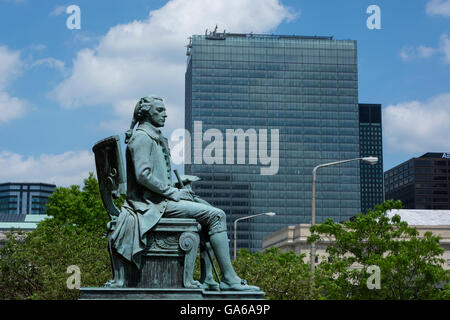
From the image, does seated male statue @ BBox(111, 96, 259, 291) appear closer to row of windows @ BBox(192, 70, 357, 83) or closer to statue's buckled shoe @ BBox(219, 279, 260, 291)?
statue's buckled shoe @ BBox(219, 279, 260, 291)

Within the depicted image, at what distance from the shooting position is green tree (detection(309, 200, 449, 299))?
2772cm

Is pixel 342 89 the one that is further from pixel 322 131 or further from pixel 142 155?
pixel 142 155

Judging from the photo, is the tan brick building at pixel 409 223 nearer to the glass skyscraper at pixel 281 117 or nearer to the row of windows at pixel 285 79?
the glass skyscraper at pixel 281 117

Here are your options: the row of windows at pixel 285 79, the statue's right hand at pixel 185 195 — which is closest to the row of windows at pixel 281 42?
the row of windows at pixel 285 79

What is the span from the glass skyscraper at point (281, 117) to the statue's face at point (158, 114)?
161224 millimetres

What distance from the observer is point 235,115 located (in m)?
177

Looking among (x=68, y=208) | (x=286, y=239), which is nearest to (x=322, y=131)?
(x=286, y=239)

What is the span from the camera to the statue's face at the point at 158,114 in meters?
12.1

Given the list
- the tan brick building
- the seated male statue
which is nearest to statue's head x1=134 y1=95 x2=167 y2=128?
the seated male statue

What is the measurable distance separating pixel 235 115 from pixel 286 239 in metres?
76.3

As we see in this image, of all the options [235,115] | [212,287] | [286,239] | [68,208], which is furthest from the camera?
[235,115]

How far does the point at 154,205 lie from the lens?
1145 centimetres
